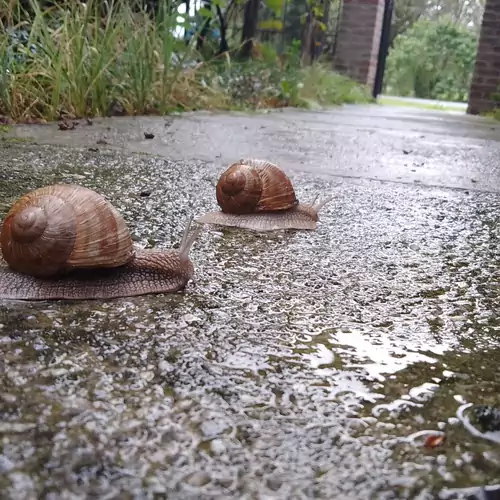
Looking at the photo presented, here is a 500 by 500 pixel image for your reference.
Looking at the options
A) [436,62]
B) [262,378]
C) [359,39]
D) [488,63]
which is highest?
[436,62]

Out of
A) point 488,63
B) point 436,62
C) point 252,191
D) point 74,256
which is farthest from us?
point 436,62

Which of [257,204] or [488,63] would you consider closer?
[257,204]

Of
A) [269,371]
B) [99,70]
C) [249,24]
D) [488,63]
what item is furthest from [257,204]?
[488,63]

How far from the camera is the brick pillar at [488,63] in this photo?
10047 mm

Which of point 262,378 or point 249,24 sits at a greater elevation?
point 249,24

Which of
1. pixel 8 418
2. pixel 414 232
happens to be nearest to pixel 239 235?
pixel 414 232

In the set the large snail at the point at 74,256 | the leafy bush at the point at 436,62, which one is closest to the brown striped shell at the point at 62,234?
the large snail at the point at 74,256

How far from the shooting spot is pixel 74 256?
1.09m

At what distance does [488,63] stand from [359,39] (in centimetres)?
348

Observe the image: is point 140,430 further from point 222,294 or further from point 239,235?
point 239,235

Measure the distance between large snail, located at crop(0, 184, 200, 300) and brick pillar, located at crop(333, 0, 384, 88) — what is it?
1269 cm

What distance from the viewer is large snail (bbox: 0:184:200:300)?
107 cm

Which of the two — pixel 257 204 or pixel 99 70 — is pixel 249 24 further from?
pixel 257 204

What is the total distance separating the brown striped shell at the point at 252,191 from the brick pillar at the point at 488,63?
9.17 m
